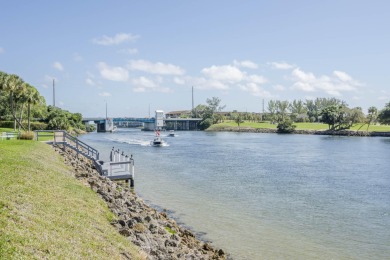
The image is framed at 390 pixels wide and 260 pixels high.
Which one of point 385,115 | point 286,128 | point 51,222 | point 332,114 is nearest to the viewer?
point 51,222

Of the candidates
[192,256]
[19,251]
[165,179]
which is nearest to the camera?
[19,251]

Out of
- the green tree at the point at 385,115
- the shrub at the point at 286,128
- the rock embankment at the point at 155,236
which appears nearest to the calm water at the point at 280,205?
the rock embankment at the point at 155,236

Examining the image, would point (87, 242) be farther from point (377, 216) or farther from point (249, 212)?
point (377, 216)

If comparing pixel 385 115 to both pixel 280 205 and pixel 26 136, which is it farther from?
pixel 26 136

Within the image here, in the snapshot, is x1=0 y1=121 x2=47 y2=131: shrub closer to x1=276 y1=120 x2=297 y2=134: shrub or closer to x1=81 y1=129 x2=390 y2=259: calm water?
x1=81 y1=129 x2=390 y2=259: calm water

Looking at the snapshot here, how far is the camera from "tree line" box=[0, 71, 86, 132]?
59800 millimetres

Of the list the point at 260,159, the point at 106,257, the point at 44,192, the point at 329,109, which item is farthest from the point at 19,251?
the point at 329,109

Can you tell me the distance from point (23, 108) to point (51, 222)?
7979cm

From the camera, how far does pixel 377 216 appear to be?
86.8 ft

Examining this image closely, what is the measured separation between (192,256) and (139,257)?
317cm

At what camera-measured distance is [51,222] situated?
12711mm

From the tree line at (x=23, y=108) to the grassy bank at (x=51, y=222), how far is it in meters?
44.3

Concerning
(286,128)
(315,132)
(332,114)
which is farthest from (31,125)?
(332,114)

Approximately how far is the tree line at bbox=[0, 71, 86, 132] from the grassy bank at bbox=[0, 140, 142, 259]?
44.3 meters
